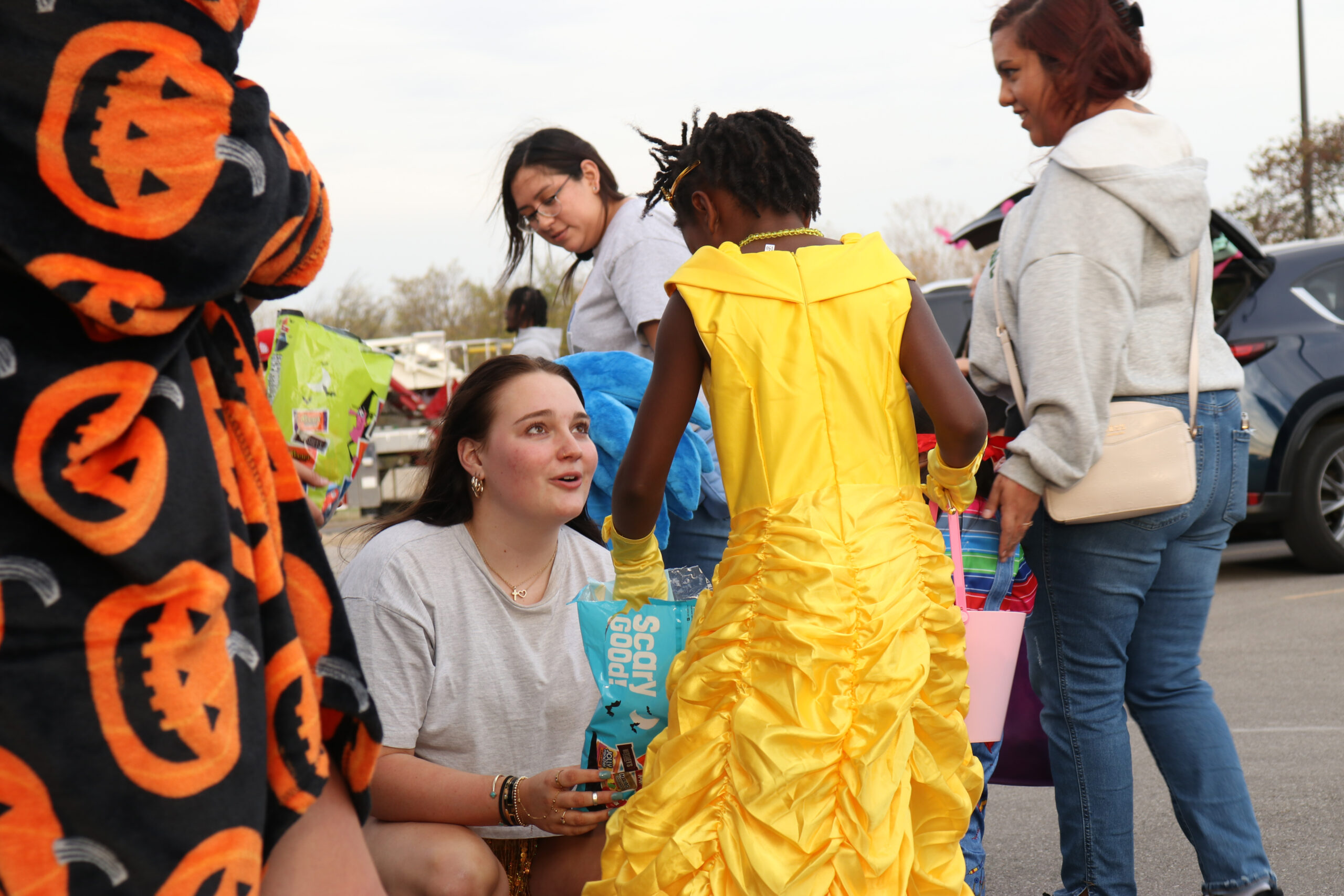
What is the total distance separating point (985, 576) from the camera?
2625 millimetres

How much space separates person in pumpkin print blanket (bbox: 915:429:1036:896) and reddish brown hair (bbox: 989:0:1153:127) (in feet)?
2.70

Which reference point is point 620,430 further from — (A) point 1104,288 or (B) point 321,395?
(A) point 1104,288

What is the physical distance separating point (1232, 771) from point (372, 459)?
38.3 ft

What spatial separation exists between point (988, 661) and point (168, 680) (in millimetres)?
1831

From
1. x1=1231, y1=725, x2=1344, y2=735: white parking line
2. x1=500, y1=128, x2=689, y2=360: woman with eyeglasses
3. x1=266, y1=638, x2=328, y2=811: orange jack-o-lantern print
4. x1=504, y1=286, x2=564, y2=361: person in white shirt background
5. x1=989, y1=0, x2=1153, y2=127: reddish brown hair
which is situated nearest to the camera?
x1=266, y1=638, x2=328, y2=811: orange jack-o-lantern print

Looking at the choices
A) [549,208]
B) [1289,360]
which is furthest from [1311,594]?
[549,208]

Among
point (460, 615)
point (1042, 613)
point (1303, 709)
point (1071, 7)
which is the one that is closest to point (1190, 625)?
point (1042, 613)

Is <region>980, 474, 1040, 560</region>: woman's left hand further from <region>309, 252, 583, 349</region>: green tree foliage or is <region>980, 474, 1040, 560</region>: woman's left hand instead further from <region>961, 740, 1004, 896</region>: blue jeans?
<region>309, 252, 583, 349</region>: green tree foliage

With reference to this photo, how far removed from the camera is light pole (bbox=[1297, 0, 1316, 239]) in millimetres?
16625

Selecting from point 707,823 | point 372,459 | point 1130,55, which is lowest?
point 372,459

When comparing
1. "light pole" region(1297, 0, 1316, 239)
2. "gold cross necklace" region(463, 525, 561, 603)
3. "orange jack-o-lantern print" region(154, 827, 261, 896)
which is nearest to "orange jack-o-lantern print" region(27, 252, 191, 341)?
"orange jack-o-lantern print" region(154, 827, 261, 896)

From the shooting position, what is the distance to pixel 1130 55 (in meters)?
2.62

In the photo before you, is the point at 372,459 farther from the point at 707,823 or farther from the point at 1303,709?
the point at 707,823

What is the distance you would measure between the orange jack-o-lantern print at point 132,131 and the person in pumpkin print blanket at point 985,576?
1.89m
